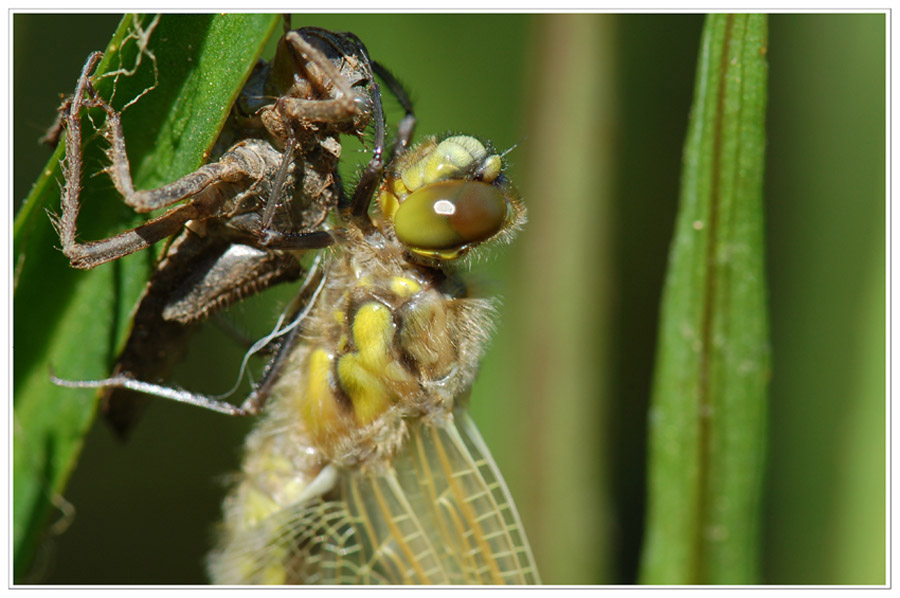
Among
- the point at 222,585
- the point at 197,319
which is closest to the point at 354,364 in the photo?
the point at 197,319

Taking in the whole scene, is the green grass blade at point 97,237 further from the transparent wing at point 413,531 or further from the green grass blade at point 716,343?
the green grass blade at point 716,343

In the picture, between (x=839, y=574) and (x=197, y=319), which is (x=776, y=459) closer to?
(x=839, y=574)

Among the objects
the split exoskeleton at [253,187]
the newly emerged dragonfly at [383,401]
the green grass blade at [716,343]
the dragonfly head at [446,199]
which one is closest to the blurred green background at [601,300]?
the newly emerged dragonfly at [383,401]

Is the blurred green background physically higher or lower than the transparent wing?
higher

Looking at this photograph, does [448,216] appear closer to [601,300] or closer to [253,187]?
[253,187]

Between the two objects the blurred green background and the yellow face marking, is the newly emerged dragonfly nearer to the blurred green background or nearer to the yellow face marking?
the yellow face marking

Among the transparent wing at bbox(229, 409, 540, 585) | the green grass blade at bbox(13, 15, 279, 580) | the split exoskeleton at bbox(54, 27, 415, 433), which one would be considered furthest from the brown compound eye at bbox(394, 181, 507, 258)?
the transparent wing at bbox(229, 409, 540, 585)
